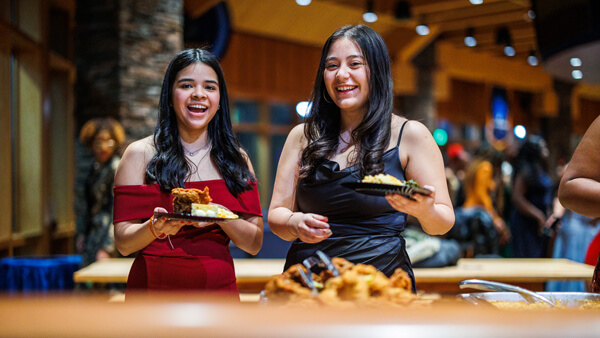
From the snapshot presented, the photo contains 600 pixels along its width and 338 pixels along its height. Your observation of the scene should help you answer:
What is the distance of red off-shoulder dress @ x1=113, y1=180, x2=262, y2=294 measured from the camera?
6.24ft

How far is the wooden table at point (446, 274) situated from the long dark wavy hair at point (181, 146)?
1.54 metres

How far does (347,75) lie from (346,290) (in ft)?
2.59

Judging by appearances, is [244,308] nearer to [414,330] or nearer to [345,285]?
[414,330]

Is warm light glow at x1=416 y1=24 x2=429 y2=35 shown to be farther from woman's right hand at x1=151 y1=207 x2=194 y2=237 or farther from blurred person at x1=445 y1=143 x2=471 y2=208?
woman's right hand at x1=151 y1=207 x2=194 y2=237

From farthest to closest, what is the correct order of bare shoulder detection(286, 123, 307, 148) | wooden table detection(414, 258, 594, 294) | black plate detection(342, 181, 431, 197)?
wooden table detection(414, 258, 594, 294)
bare shoulder detection(286, 123, 307, 148)
black plate detection(342, 181, 431, 197)

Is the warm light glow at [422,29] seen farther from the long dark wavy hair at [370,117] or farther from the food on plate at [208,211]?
the food on plate at [208,211]

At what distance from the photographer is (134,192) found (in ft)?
6.35

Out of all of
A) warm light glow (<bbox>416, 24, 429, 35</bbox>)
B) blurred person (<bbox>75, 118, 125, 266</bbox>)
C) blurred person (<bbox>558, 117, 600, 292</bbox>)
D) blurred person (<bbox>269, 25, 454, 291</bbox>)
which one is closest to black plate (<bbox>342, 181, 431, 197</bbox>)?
blurred person (<bbox>269, 25, 454, 291</bbox>)

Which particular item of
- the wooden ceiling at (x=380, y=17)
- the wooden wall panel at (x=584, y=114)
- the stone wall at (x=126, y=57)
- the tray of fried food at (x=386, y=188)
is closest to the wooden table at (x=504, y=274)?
the tray of fried food at (x=386, y=188)

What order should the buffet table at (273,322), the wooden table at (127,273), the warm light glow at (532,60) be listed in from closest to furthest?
the buffet table at (273,322)
the wooden table at (127,273)
the warm light glow at (532,60)

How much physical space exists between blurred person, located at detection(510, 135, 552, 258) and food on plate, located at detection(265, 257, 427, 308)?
5496mm

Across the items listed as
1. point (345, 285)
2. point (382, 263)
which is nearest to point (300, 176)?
point (382, 263)

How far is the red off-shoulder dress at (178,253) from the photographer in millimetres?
1903

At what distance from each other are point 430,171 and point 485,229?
4132mm
